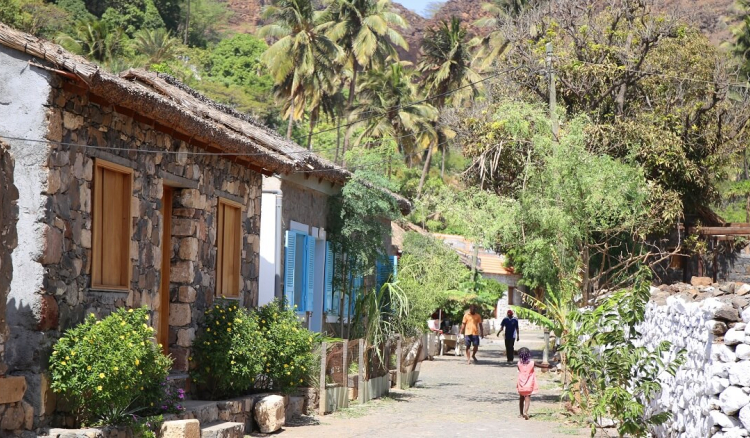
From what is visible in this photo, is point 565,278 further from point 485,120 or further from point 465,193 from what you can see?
point 485,120

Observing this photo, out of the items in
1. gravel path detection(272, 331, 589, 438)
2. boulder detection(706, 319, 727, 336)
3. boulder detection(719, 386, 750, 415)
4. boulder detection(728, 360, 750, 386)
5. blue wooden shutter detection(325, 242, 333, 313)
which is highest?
blue wooden shutter detection(325, 242, 333, 313)

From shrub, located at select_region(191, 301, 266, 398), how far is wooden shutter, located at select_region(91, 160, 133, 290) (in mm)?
2135

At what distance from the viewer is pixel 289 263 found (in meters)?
17.1

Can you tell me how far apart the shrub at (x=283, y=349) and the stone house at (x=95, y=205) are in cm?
79

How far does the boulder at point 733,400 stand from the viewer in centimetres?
857

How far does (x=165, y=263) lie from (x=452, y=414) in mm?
5673

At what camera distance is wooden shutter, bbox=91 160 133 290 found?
9883mm

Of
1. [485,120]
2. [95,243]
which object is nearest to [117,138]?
[95,243]

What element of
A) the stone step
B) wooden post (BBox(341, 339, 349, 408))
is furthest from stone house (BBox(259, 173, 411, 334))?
the stone step

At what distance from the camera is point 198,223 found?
1258 cm

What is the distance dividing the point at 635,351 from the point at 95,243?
5619 millimetres

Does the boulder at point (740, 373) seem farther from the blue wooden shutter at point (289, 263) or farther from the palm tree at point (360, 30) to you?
the palm tree at point (360, 30)

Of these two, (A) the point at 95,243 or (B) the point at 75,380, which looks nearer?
(B) the point at 75,380

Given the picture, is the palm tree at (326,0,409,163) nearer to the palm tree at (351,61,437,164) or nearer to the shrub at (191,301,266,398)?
the palm tree at (351,61,437,164)
